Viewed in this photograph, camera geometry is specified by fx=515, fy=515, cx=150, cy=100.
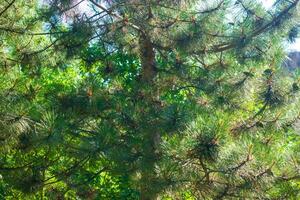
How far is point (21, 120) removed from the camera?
393 cm

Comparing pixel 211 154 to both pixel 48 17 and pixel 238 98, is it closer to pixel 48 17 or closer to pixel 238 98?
pixel 238 98

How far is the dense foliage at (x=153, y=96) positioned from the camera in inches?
144

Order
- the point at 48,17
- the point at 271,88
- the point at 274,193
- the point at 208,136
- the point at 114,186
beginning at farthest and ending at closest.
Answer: the point at 114,186 → the point at 48,17 → the point at 271,88 → the point at 274,193 → the point at 208,136

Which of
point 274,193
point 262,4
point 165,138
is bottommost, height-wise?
point 274,193

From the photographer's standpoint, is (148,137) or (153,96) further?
(153,96)

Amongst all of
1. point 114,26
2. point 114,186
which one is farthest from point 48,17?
point 114,186

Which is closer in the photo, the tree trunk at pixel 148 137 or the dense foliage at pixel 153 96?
the dense foliage at pixel 153 96

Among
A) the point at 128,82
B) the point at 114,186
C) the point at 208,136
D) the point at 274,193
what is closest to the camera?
the point at 208,136

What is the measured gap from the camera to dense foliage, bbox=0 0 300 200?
3662mm

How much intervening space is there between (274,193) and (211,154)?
2.82ft

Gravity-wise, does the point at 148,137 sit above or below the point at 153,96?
below

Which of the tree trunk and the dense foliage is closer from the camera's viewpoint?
the dense foliage

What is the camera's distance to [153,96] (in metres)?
5.23

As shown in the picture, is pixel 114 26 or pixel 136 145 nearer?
pixel 136 145
